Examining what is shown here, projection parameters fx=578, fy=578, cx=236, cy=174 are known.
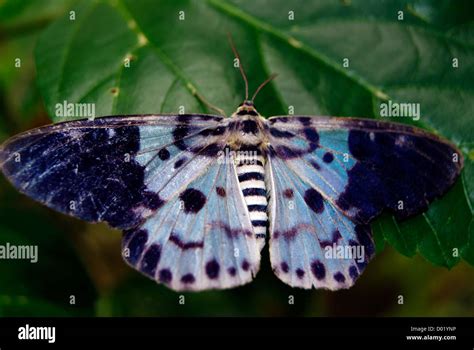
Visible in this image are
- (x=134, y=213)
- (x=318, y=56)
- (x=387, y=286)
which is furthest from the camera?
(x=387, y=286)

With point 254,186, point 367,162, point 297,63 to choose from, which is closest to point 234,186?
point 254,186

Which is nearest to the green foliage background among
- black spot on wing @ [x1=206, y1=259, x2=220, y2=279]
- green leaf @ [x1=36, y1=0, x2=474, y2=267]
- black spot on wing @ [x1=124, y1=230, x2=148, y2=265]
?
green leaf @ [x1=36, y1=0, x2=474, y2=267]

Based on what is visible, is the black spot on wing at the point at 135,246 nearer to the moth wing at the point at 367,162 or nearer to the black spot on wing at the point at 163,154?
the black spot on wing at the point at 163,154

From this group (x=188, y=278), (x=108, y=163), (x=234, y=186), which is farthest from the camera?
(x=234, y=186)

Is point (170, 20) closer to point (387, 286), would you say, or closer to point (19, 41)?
point (19, 41)

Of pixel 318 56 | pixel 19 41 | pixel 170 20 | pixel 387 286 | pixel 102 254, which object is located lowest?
pixel 387 286

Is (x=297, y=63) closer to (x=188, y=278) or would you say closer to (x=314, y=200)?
(x=314, y=200)

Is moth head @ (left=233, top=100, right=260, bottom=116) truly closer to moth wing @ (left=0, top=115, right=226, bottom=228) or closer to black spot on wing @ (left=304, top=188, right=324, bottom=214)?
moth wing @ (left=0, top=115, right=226, bottom=228)

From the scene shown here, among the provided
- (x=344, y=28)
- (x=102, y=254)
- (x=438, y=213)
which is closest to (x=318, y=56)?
(x=344, y=28)

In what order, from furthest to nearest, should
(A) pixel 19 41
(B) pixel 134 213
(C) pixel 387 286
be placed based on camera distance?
(A) pixel 19 41, (C) pixel 387 286, (B) pixel 134 213
